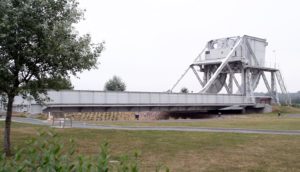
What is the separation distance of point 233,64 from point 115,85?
102 feet

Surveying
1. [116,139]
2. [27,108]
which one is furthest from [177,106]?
[116,139]

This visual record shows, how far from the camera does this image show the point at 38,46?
16297mm

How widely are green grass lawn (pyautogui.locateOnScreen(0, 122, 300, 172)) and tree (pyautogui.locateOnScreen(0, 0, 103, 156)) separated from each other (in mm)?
3766

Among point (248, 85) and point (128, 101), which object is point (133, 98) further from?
point (248, 85)

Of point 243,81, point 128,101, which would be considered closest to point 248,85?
point 243,81

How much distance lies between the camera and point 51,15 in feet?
55.3

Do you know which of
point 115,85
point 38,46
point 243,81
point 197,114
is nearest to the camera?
point 38,46

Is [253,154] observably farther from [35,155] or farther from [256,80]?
[256,80]

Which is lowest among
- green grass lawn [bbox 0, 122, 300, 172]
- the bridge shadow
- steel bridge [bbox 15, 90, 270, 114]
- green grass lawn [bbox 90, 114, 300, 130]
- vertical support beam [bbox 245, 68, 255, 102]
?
green grass lawn [bbox 0, 122, 300, 172]

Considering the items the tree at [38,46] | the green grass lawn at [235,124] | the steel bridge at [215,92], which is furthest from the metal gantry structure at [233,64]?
the tree at [38,46]

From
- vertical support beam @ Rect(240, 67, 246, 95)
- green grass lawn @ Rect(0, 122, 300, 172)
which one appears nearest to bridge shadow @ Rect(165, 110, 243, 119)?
vertical support beam @ Rect(240, 67, 246, 95)

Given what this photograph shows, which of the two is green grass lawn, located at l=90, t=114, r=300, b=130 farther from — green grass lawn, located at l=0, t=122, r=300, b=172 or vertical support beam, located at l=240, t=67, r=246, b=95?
vertical support beam, located at l=240, t=67, r=246, b=95

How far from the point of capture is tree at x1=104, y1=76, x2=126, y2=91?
103 metres

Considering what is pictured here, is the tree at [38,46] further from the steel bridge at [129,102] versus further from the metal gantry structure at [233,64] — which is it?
the metal gantry structure at [233,64]
